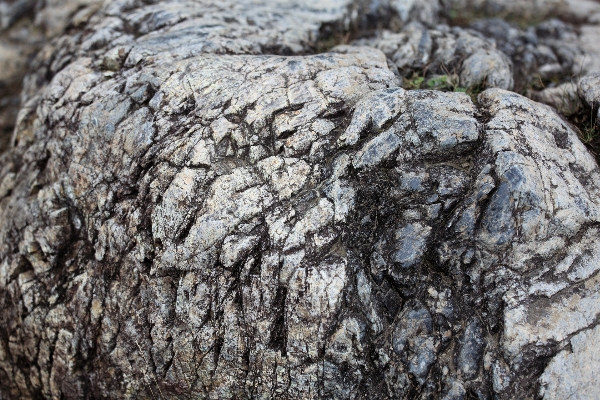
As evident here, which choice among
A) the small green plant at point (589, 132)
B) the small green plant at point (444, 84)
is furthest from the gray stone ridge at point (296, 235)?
the small green plant at point (589, 132)

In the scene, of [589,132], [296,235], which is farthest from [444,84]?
[296,235]

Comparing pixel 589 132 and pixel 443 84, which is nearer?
pixel 589 132

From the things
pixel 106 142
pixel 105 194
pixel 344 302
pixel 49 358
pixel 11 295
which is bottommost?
pixel 49 358

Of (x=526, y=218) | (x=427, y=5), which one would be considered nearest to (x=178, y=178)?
(x=526, y=218)

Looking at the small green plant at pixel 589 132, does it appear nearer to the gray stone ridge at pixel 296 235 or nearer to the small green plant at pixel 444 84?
the gray stone ridge at pixel 296 235

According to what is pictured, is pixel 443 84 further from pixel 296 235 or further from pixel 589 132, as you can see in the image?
pixel 296 235

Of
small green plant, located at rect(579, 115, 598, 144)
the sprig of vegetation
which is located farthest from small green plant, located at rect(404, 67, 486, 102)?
small green plant, located at rect(579, 115, 598, 144)

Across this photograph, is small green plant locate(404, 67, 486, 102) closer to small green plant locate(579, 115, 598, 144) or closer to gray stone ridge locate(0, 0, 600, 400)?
gray stone ridge locate(0, 0, 600, 400)

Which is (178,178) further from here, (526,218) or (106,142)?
(526,218)
